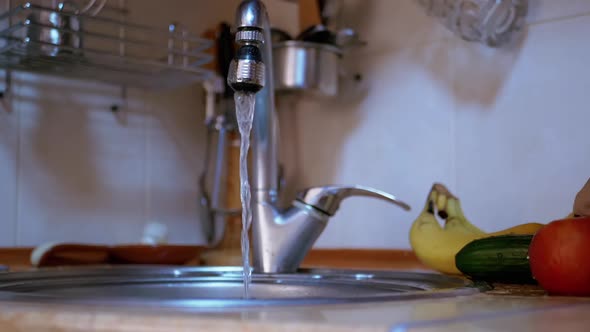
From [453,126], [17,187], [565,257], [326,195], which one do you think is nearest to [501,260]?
[565,257]

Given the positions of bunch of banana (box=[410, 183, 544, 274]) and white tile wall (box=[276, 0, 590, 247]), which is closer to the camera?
bunch of banana (box=[410, 183, 544, 274])

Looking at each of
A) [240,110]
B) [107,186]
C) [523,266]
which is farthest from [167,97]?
[523,266]

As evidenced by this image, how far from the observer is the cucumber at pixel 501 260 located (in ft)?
2.22

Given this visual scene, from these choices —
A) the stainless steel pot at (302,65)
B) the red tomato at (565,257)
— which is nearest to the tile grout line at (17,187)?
the stainless steel pot at (302,65)

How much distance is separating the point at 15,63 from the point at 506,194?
0.78 metres

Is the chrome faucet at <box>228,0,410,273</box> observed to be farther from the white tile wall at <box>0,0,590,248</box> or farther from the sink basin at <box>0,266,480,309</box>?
the white tile wall at <box>0,0,590,248</box>

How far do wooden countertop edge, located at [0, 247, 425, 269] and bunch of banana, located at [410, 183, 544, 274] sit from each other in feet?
0.53

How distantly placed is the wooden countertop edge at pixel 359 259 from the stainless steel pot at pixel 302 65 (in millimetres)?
294

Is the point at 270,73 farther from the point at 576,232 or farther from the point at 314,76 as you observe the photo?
the point at 576,232

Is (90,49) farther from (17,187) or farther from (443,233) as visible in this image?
(443,233)

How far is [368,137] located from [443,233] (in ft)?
1.30

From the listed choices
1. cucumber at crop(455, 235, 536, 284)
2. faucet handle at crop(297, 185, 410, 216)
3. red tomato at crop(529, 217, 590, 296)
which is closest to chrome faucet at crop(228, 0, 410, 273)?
faucet handle at crop(297, 185, 410, 216)

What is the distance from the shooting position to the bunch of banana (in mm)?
844

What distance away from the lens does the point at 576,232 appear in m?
0.56
